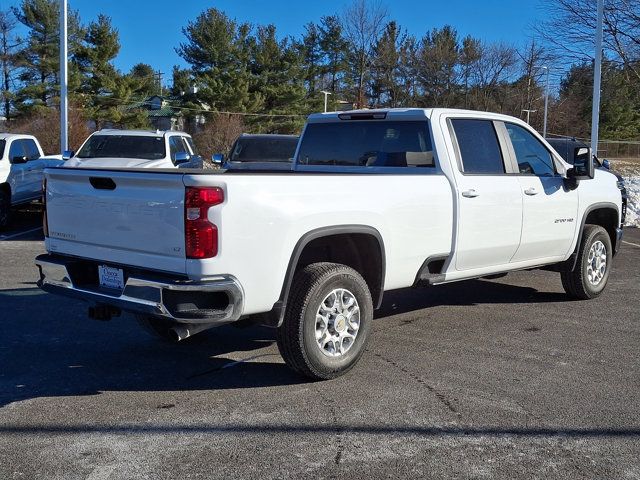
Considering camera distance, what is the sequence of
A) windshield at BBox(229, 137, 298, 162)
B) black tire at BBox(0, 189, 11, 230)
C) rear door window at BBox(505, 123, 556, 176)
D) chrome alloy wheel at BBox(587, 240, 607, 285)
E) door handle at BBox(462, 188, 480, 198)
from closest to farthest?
door handle at BBox(462, 188, 480, 198) < rear door window at BBox(505, 123, 556, 176) < chrome alloy wheel at BBox(587, 240, 607, 285) < black tire at BBox(0, 189, 11, 230) < windshield at BBox(229, 137, 298, 162)

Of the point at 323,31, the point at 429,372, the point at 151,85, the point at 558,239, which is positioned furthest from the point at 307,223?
the point at 323,31

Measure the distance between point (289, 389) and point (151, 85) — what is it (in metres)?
44.1

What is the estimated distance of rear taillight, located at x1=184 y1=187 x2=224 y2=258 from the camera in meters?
4.34

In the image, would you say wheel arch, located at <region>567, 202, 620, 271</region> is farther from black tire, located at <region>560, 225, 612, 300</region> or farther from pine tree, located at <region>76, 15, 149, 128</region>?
pine tree, located at <region>76, 15, 149, 128</region>

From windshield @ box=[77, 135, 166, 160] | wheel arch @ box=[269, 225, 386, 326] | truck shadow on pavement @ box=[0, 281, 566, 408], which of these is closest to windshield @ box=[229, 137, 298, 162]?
windshield @ box=[77, 135, 166, 160]

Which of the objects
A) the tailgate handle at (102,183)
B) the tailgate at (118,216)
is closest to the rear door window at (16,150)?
A: the tailgate at (118,216)

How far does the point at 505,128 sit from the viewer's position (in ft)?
22.8

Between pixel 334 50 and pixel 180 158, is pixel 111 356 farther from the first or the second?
pixel 334 50

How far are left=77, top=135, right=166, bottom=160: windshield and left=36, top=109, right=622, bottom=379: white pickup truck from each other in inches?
280

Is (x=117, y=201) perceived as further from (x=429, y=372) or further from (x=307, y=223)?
(x=429, y=372)

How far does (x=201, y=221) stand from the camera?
4355 mm

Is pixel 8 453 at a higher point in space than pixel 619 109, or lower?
lower

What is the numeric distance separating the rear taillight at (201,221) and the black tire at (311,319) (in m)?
0.82

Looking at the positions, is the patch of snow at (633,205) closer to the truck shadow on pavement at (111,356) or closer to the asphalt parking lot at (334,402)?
the asphalt parking lot at (334,402)
